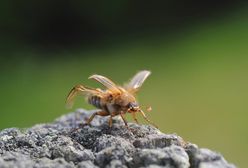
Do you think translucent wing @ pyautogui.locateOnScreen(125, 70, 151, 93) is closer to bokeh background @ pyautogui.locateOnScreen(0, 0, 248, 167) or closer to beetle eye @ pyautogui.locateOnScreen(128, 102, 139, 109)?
beetle eye @ pyautogui.locateOnScreen(128, 102, 139, 109)

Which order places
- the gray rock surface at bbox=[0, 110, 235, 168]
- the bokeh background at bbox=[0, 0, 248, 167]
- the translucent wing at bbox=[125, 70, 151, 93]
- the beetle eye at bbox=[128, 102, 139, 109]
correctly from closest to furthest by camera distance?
1. the gray rock surface at bbox=[0, 110, 235, 168]
2. the beetle eye at bbox=[128, 102, 139, 109]
3. the translucent wing at bbox=[125, 70, 151, 93]
4. the bokeh background at bbox=[0, 0, 248, 167]

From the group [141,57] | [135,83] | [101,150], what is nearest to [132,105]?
[135,83]

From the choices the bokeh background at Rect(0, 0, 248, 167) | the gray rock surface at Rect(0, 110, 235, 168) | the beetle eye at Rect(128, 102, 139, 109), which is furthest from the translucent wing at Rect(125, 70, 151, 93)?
the bokeh background at Rect(0, 0, 248, 167)

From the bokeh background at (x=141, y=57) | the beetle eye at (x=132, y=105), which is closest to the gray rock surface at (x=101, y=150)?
the beetle eye at (x=132, y=105)

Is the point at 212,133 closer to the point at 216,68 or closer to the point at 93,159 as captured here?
the point at 216,68

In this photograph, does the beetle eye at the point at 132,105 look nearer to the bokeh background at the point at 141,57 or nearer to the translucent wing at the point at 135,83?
the translucent wing at the point at 135,83
